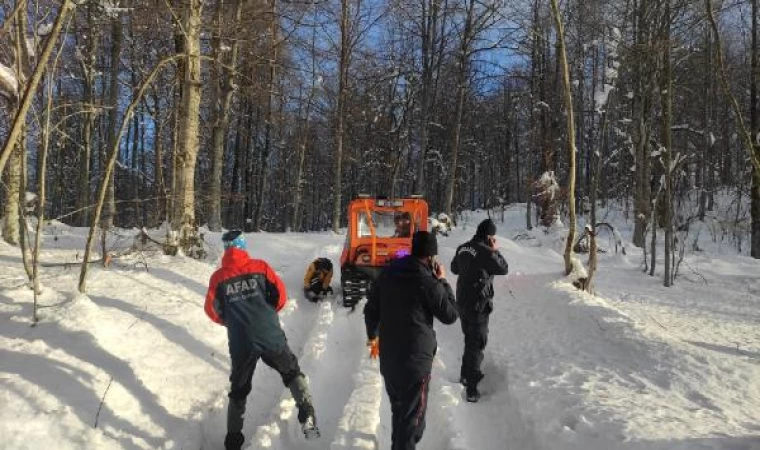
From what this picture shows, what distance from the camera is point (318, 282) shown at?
11.2 m

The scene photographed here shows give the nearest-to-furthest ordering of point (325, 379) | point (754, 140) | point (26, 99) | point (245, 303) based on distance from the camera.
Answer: point (26, 99) → point (245, 303) → point (325, 379) → point (754, 140)

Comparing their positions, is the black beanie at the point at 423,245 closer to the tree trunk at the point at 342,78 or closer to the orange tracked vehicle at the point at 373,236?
the orange tracked vehicle at the point at 373,236

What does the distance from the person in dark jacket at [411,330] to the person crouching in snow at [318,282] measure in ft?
21.5

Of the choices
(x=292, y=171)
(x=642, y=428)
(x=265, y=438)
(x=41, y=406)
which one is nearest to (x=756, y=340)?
(x=642, y=428)

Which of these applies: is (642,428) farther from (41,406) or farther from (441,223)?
(441,223)

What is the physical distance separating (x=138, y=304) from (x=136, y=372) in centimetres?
187

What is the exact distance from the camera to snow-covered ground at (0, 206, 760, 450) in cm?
489

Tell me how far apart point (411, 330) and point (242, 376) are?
167cm

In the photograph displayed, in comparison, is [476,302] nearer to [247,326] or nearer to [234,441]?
[247,326]

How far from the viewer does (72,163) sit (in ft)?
133

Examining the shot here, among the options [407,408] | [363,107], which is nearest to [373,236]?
[407,408]

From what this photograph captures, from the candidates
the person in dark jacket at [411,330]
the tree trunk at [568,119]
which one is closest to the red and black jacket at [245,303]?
the person in dark jacket at [411,330]

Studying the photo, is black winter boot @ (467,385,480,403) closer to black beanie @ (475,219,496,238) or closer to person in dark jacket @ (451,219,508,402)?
person in dark jacket @ (451,219,508,402)

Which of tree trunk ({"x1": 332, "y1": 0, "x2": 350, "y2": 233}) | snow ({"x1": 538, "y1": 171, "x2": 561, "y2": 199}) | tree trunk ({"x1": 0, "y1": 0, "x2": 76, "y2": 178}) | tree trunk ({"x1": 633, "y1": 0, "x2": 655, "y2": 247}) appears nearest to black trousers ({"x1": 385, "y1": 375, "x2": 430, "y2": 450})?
tree trunk ({"x1": 0, "y1": 0, "x2": 76, "y2": 178})
